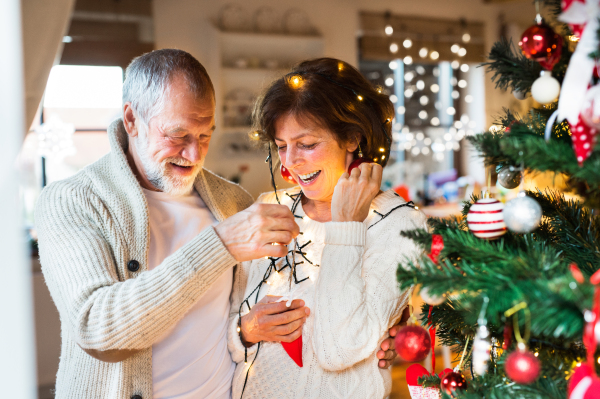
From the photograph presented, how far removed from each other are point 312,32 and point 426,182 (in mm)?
1942

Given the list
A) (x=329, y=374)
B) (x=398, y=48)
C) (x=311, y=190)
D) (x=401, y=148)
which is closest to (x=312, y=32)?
(x=398, y=48)

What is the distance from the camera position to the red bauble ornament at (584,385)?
1.97ft

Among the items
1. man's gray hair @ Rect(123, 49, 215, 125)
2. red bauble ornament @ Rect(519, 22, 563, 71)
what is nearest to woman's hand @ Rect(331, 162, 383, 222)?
man's gray hair @ Rect(123, 49, 215, 125)

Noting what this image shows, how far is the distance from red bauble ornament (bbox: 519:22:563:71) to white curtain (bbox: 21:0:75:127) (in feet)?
5.14

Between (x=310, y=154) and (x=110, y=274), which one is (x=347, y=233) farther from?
(x=110, y=274)

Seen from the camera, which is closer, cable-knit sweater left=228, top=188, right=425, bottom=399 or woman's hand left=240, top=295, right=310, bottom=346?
cable-knit sweater left=228, top=188, right=425, bottom=399

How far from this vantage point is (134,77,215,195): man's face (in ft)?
4.25

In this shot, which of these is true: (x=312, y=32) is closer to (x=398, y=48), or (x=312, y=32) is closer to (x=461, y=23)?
(x=398, y=48)

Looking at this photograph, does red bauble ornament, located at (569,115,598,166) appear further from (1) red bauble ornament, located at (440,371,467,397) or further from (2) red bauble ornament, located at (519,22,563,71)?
(1) red bauble ornament, located at (440,371,467,397)

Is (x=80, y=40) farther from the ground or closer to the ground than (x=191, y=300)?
farther from the ground

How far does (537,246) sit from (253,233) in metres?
0.59

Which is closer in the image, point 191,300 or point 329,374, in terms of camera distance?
point 191,300

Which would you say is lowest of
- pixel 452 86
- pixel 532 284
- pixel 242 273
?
pixel 242 273

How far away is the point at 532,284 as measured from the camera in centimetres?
60
